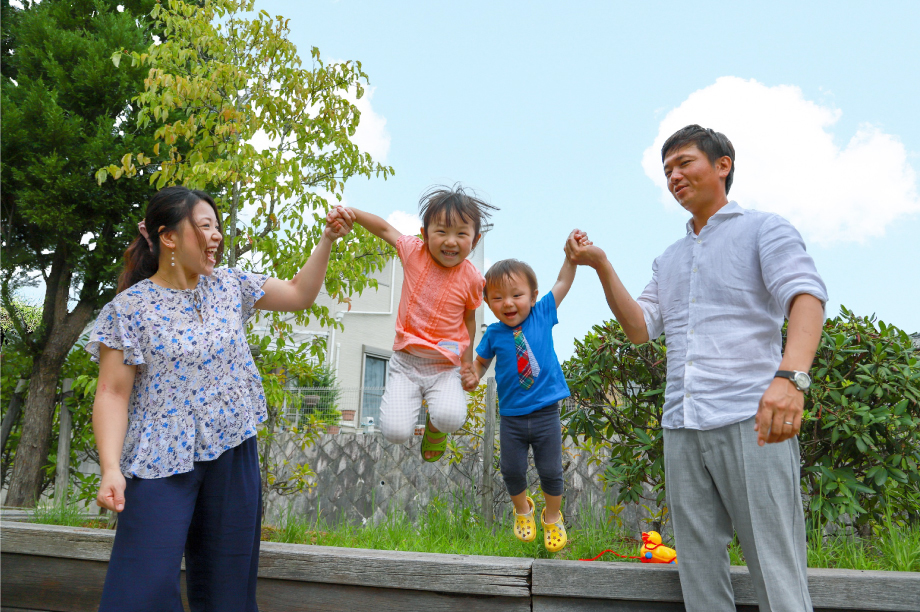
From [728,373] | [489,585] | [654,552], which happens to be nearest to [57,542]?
[489,585]

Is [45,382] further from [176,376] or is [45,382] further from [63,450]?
[176,376]

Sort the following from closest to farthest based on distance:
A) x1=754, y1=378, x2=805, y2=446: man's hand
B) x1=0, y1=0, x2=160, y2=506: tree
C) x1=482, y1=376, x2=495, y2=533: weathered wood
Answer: x1=754, y1=378, x2=805, y2=446: man's hand < x1=482, y1=376, x2=495, y2=533: weathered wood < x1=0, y1=0, x2=160, y2=506: tree

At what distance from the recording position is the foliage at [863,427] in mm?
3127

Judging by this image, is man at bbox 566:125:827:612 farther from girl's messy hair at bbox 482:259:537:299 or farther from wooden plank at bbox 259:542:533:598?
wooden plank at bbox 259:542:533:598

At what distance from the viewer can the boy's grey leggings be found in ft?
9.92

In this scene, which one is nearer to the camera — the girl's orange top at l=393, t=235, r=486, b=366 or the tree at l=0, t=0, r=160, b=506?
the girl's orange top at l=393, t=235, r=486, b=366

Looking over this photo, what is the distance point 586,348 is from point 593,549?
1149 mm

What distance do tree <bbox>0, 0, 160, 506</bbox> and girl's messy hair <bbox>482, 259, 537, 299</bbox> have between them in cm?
459

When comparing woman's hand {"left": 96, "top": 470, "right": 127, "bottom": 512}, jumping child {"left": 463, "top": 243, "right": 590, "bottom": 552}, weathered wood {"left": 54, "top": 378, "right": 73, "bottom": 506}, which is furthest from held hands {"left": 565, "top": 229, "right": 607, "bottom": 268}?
weathered wood {"left": 54, "top": 378, "right": 73, "bottom": 506}

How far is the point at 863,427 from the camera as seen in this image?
10.2 feet

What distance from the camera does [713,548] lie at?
2201 millimetres

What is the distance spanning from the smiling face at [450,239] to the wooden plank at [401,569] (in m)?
1.35

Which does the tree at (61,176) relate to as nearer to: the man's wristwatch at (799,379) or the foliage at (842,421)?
the foliage at (842,421)

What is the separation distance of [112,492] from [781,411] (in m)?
2.02
